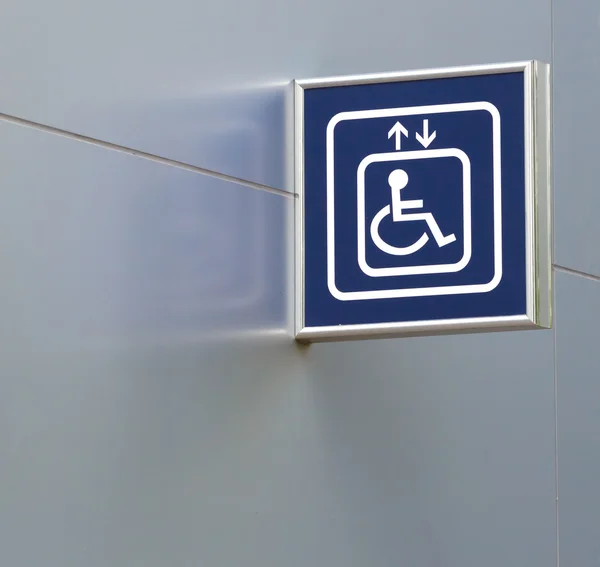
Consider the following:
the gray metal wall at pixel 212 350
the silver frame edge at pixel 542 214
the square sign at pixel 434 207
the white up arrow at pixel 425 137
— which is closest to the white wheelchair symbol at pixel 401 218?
the square sign at pixel 434 207

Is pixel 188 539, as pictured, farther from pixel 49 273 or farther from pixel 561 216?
pixel 561 216

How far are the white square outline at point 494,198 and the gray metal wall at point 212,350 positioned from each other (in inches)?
9.8

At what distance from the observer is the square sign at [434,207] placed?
3.88m

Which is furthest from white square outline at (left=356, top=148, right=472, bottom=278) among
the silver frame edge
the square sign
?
the silver frame edge

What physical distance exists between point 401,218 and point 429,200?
98mm

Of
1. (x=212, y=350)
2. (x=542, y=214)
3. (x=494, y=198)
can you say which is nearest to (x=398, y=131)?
(x=494, y=198)

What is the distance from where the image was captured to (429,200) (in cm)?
399

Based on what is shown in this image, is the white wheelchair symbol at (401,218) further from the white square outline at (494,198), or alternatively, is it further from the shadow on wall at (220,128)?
the shadow on wall at (220,128)

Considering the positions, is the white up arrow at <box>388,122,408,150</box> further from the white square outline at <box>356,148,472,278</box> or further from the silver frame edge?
the silver frame edge

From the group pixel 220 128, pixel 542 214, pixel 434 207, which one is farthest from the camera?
pixel 220 128

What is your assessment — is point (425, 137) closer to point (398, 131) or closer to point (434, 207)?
point (398, 131)

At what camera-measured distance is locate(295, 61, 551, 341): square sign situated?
12.7 ft

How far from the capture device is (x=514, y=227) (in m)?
3.89

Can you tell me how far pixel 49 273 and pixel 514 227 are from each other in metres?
1.34
